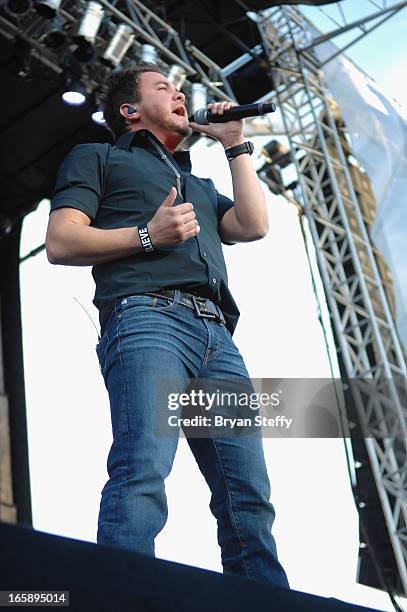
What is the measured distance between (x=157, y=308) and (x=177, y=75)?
3632 mm

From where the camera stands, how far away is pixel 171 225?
150 cm

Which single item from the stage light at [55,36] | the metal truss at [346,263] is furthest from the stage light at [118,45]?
the metal truss at [346,263]

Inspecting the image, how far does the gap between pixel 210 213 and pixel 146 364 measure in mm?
438

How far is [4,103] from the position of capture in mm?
5883

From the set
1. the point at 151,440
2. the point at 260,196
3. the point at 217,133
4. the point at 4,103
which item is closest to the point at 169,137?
the point at 217,133

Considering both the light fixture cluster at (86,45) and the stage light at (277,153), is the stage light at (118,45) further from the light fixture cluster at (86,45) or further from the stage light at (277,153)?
the stage light at (277,153)

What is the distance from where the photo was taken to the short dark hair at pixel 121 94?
1.85m

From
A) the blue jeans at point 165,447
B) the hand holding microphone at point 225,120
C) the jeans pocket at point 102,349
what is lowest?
the blue jeans at point 165,447

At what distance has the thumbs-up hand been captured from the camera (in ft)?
4.91

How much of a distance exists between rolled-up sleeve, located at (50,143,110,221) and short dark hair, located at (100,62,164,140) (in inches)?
7.3

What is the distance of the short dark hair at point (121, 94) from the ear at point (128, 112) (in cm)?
1

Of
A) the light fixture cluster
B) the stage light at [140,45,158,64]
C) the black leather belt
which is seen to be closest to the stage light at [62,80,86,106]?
the light fixture cluster

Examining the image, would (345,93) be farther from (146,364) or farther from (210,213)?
(146,364)

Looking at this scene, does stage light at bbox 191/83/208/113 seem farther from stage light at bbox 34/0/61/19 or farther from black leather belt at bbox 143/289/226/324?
black leather belt at bbox 143/289/226/324
